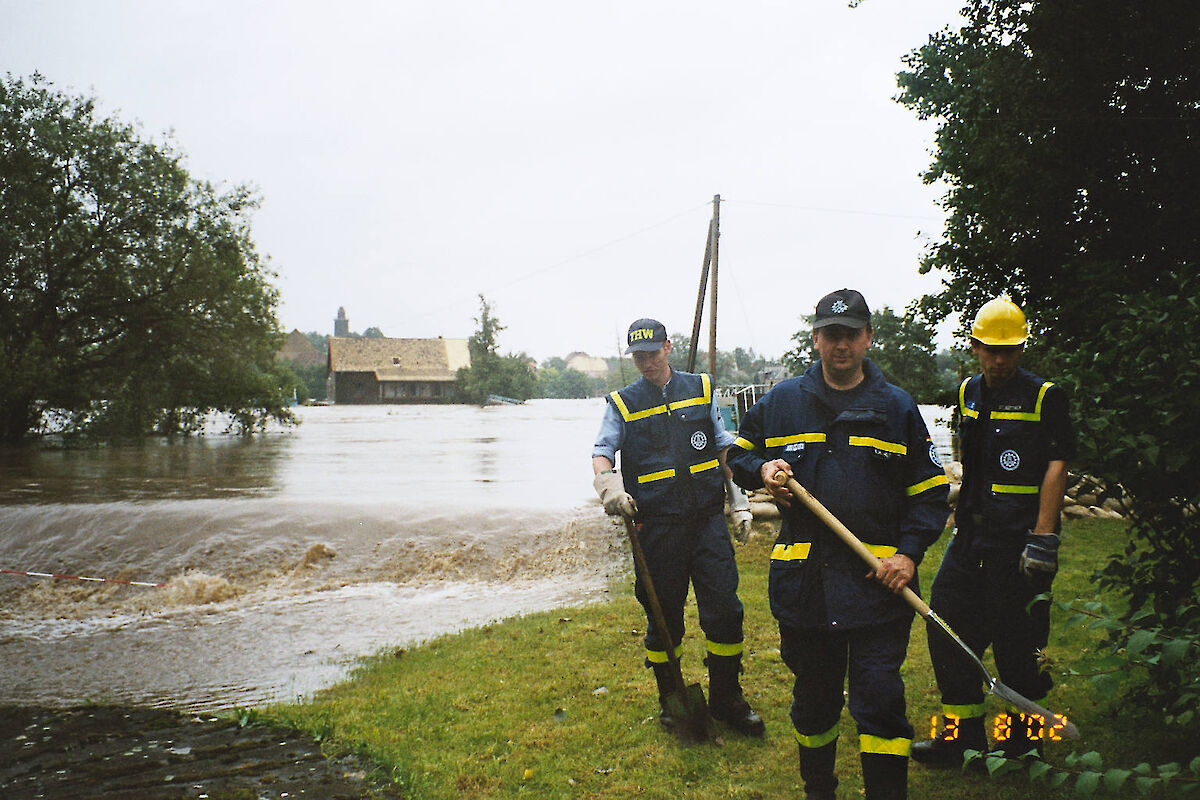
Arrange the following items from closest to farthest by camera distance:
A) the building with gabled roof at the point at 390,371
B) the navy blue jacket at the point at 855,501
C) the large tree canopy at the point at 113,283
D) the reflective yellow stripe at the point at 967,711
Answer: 1. the navy blue jacket at the point at 855,501
2. the reflective yellow stripe at the point at 967,711
3. the large tree canopy at the point at 113,283
4. the building with gabled roof at the point at 390,371

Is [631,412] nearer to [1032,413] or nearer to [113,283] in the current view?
[1032,413]

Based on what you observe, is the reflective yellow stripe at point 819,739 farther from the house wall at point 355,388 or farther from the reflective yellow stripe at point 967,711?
the house wall at point 355,388

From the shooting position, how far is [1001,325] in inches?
150

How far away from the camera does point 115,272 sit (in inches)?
1013

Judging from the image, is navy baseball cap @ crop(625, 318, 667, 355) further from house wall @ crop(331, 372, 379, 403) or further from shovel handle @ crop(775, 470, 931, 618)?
house wall @ crop(331, 372, 379, 403)

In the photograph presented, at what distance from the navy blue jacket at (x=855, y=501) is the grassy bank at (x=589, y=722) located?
3.55ft

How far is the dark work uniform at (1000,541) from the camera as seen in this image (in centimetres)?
375

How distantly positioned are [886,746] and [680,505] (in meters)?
1.70

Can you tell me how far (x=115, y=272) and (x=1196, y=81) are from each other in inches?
1100

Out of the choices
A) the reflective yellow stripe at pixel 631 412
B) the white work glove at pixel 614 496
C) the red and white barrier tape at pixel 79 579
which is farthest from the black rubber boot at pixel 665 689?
the red and white barrier tape at pixel 79 579

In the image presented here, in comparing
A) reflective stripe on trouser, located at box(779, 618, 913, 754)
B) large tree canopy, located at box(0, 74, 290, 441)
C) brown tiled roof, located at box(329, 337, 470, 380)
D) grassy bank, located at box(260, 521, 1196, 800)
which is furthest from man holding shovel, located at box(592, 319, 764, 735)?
brown tiled roof, located at box(329, 337, 470, 380)

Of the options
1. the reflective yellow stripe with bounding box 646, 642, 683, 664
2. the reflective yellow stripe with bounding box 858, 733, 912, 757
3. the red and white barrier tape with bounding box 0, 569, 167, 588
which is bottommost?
the red and white barrier tape with bounding box 0, 569, 167, 588

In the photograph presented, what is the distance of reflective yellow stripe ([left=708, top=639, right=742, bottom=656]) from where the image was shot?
4.59 meters

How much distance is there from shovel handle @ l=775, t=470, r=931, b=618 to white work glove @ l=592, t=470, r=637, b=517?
118 cm
